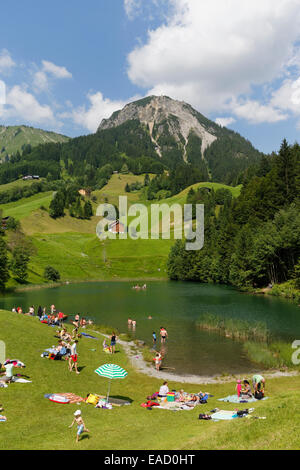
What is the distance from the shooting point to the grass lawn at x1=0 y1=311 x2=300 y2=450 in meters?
14.1

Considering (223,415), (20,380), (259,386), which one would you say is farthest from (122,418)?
(259,386)

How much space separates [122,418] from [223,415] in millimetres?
6239

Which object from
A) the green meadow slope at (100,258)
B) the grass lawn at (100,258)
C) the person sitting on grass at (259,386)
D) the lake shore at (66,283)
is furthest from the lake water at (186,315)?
the grass lawn at (100,258)

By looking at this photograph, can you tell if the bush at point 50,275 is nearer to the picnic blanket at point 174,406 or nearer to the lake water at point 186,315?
the lake water at point 186,315

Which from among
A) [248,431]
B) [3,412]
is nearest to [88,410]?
[3,412]

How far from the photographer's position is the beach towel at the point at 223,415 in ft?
62.7

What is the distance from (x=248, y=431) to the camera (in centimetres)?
1423

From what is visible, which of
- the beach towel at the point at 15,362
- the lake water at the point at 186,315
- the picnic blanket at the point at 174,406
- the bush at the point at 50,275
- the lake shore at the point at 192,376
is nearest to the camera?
the picnic blanket at the point at 174,406

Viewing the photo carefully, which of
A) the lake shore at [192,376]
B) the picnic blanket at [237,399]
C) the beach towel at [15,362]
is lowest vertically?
the lake shore at [192,376]

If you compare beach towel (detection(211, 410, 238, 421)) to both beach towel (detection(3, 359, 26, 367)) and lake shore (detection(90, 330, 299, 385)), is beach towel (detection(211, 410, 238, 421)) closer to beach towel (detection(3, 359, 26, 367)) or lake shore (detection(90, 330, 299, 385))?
lake shore (detection(90, 330, 299, 385))

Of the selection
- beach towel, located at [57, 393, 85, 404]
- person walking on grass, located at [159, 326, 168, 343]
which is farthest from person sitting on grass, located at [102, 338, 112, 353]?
beach towel, located at [57, 393, 85, 404]

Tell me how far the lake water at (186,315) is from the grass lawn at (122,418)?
274 inches
